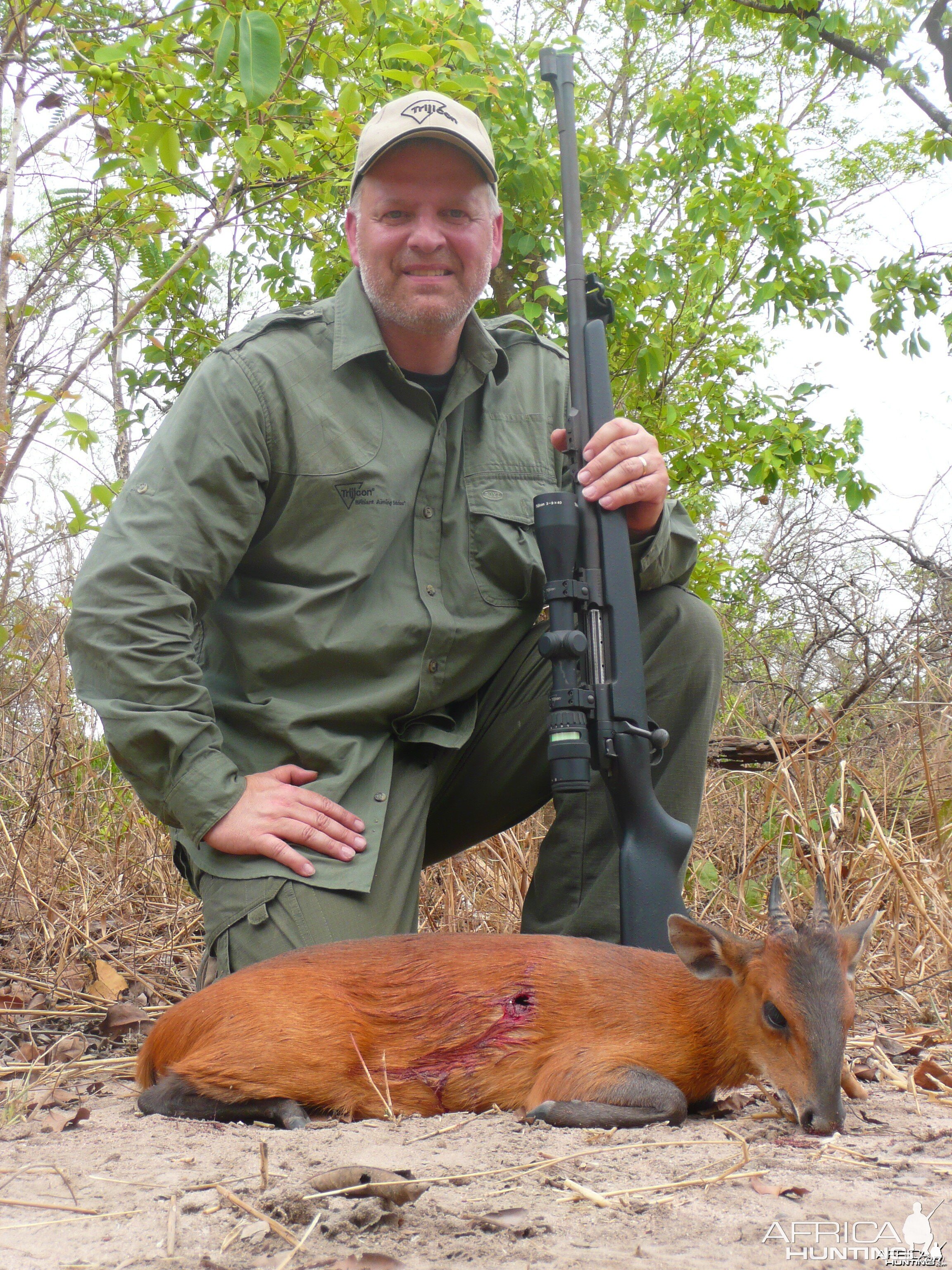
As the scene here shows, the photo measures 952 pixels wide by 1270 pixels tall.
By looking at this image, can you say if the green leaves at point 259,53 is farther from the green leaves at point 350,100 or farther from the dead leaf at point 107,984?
the dead leaf at point 107,984

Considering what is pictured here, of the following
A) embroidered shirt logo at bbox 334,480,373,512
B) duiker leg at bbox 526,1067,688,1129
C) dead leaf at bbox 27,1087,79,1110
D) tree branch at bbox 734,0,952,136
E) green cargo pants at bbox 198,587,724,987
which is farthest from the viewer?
tree branch at bbox 734,0,952,136

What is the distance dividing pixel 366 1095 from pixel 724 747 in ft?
10.8

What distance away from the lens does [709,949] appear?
9.86ft

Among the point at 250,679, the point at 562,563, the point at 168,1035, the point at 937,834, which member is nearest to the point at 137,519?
the point at 250,679

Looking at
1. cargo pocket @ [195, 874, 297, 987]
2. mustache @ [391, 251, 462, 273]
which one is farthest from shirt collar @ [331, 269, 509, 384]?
cargo pocket @ [195, 874, 297, 987]

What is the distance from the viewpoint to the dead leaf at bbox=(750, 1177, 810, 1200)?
216 cm

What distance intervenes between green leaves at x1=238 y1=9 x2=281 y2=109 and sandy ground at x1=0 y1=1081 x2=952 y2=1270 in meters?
2.88

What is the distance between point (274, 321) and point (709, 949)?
289 cm

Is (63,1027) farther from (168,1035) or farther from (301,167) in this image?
(301,167)

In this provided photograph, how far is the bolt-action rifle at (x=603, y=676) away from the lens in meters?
3.67

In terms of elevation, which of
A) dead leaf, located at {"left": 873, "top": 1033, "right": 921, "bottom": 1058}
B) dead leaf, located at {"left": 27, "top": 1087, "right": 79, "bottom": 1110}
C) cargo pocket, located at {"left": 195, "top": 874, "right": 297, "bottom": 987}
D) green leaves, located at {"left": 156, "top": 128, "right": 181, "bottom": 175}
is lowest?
dead leaf, located at {"left": 873, "top": 1033, "right": 921, "bottom": 1058}

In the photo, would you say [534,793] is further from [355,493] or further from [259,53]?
[259,53]

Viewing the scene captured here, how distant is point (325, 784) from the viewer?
13.1ft

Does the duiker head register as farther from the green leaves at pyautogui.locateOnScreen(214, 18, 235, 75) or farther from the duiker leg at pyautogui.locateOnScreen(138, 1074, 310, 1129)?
the green leaves at pyautogui.locateOnScreen(214, 18, 235, 75)
